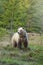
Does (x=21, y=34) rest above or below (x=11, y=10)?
below

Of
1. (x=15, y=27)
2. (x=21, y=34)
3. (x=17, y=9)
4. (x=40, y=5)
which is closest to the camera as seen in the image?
(x=40, y=5)

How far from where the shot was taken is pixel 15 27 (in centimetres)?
2411

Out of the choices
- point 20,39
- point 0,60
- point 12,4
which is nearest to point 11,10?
point 12,4

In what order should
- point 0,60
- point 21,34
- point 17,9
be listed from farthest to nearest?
point 17,9 < point 21,34 < point 0,60

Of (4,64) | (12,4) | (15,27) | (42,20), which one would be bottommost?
(4,64)

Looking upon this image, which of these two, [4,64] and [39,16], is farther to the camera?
[4,64]

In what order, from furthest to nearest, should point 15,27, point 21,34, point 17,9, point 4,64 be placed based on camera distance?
point 15,27
point 17,9
point 21,34
point 4,64

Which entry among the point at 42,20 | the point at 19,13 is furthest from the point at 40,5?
the point at 19,13

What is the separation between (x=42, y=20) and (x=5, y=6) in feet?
69.4

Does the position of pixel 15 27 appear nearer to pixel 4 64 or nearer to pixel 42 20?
pixel 4 64

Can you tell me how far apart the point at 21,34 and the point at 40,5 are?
26.1 ft

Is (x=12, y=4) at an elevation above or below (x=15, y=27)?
above

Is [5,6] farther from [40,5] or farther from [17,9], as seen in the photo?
[40,5]

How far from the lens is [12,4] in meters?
22.7
